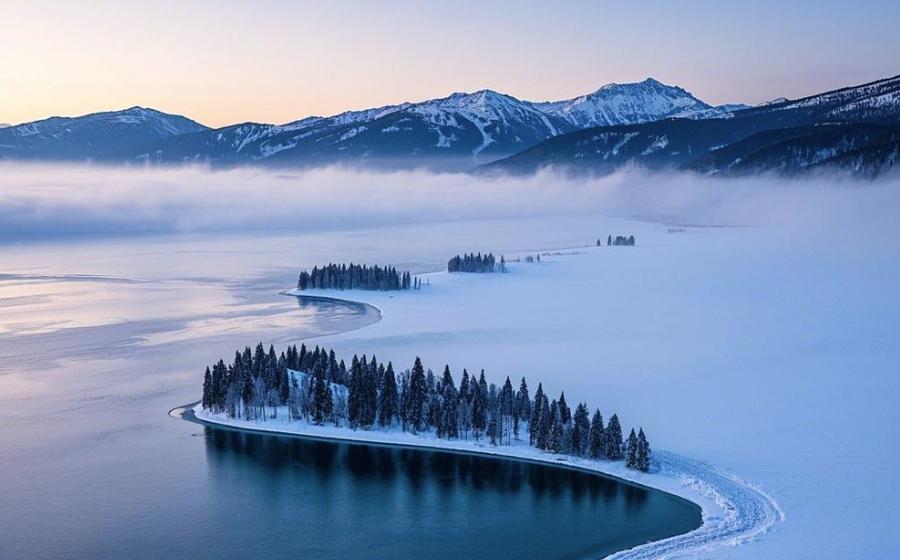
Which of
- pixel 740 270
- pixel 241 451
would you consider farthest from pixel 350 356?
pixel 740 270

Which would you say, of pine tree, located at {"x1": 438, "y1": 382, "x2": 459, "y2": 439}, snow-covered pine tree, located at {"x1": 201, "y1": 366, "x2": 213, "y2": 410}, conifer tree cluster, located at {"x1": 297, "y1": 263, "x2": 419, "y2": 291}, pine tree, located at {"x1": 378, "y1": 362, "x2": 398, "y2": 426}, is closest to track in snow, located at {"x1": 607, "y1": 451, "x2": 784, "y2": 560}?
pine tree, located at {"x1": 438, "y1": 382, "x2": 459, "y2": 439}

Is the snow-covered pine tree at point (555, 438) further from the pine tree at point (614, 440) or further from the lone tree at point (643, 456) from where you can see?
the lone tree at point (643, 456)

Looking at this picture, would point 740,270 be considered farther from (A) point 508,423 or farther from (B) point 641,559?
(B) point 641,559

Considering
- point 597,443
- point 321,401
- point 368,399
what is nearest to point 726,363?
point 597,443

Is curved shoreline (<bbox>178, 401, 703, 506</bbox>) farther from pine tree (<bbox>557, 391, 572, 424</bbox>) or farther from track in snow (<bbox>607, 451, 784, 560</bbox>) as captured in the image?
pine tree (<bbox>557, 391, 572, 424</bbox>)

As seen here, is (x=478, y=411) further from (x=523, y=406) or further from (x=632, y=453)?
(x=632, y=453)
